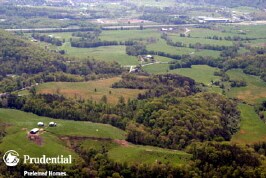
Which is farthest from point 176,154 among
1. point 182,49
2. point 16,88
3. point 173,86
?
point 182,49

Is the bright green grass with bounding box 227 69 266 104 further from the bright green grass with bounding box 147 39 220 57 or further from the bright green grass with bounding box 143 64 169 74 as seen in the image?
the bright green grass with bounding box 147 39 220 57

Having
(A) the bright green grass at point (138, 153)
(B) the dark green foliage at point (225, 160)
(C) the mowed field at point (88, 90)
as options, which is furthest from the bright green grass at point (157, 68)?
(B) the dark green foliage at point (225, 160)

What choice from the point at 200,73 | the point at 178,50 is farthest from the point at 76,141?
the point at 178,50

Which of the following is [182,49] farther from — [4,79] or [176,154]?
[176,154]

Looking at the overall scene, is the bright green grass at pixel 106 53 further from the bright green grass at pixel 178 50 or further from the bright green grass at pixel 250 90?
the bright green grass at pixel 250 90

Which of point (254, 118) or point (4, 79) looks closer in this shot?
point (254, 118)

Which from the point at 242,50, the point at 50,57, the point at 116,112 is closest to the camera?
the point at 116,112

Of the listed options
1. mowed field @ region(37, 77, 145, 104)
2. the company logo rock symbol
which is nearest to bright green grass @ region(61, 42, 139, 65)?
mowed field @ region(37, 77, 145, 104)
